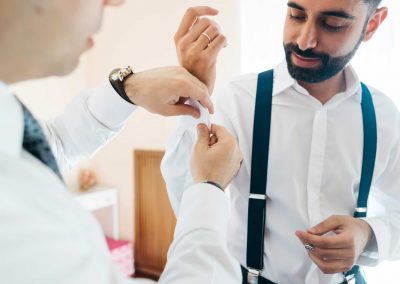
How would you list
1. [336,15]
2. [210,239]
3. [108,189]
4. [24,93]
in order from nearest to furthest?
[210,239] → [336,15] → [24,93] → [108,189]

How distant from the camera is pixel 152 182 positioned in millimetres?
3215

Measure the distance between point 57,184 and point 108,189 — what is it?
3125 millimetres

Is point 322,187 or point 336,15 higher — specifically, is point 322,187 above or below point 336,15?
below

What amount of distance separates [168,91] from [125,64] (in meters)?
2.69

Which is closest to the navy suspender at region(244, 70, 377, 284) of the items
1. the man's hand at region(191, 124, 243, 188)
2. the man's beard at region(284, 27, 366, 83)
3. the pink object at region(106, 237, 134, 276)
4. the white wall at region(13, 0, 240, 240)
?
the man's beard at region(284, 27, 366, 83)

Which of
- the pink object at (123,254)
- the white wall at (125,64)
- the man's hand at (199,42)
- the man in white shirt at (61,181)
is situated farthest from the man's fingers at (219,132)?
the pink object at (123,254)

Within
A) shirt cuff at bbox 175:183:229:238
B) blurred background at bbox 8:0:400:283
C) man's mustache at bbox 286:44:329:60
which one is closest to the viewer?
shirt cuff at bbox 175:183:229:238

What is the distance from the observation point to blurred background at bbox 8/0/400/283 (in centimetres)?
211

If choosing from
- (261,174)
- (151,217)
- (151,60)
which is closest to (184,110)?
(261,174)

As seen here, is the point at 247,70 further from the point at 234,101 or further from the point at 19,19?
the point at 19,19

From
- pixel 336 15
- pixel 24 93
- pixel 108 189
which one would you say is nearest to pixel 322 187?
pixel 336 15

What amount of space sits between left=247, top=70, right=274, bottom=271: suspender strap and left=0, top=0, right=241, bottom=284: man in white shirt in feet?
0.70

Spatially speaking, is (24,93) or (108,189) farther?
(108,189)

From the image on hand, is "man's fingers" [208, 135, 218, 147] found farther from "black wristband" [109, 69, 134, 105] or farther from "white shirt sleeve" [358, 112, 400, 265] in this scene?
"white shirt sleeve" [358, 112, 400, 265]
